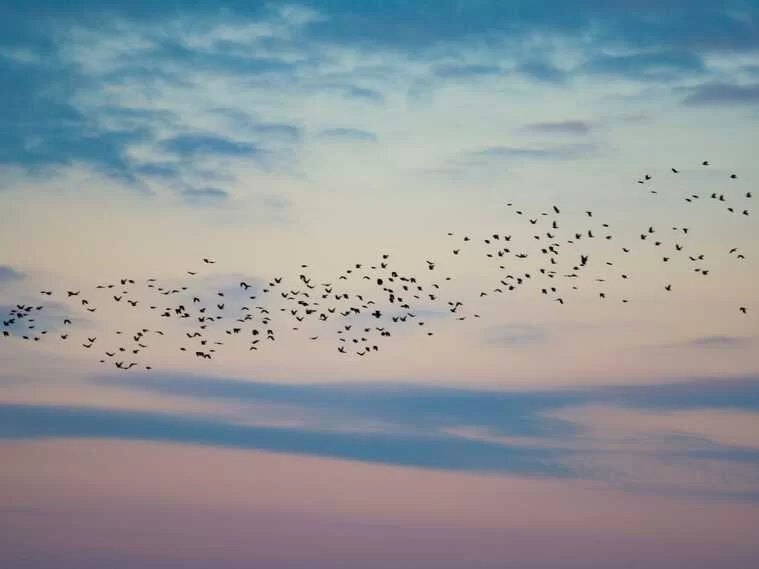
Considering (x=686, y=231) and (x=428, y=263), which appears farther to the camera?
(x=428, y=263)

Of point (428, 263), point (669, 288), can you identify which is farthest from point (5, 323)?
point (669, 288)

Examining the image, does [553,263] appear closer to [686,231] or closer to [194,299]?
[686,231]

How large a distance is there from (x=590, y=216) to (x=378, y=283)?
1598cm

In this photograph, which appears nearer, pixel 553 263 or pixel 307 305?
pixel 553 263

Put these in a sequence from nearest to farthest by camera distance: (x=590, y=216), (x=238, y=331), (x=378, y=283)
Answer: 1. (x=590, y=216)
2. (x=378, y=283)
3. (x=238, y=331)

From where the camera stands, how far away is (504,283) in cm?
11306

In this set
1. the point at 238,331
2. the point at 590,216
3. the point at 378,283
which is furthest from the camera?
the point at 238,331

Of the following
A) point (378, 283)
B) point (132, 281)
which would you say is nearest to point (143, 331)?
point (132, 281)

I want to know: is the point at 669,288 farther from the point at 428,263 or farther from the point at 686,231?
the point at 428,263

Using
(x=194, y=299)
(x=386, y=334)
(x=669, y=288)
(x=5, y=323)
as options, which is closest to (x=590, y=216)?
(x=669, y=288)

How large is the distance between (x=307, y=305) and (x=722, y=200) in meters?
30.4

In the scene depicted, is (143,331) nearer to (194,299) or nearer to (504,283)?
(194,299)

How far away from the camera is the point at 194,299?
4530 inches

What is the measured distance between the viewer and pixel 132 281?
115312 mm
